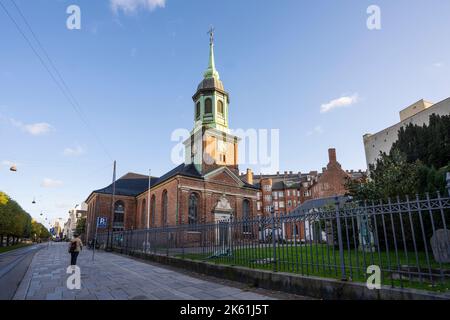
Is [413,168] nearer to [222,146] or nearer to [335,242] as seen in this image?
[335,242]

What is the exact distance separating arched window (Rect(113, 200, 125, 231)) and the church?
0.16 meters

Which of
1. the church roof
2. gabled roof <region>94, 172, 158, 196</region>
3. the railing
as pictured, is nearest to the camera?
the railing

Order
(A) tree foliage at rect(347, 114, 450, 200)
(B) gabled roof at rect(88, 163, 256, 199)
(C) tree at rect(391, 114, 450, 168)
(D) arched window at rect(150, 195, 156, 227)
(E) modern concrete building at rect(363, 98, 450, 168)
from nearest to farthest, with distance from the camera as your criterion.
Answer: (A) tree foliage at rect(347, 114, 450, 200)
(C) tree at rect(391, 114, 450, 168)
(E) modern concrete building at rect(363, 98, 450, 168)
(D) arched window at rect(150, 195, 156, 227)
(B) gabled roof at rect(88, 163, 256, 199)

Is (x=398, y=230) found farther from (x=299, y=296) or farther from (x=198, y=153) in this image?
(x=198, y=153)

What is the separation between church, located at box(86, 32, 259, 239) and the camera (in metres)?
29.3

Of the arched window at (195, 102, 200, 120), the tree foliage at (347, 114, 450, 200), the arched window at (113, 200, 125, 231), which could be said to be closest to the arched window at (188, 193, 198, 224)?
the arched window at (195, 102, 200, 120)

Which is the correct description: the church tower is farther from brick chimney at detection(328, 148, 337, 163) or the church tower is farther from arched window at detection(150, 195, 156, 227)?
brick chimney at detection(328, 148, 337, 163)

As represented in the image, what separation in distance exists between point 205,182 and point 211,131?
20.9 ft

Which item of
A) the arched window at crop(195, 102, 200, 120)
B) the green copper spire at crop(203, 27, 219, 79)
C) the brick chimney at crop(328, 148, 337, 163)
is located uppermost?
the green copper spire at crop(203, 27, 219, 79)

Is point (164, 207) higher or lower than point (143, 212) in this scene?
higher

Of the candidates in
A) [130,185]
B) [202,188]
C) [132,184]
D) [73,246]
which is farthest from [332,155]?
[73,246]

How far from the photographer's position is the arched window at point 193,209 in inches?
1152

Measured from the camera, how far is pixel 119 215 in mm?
40875
